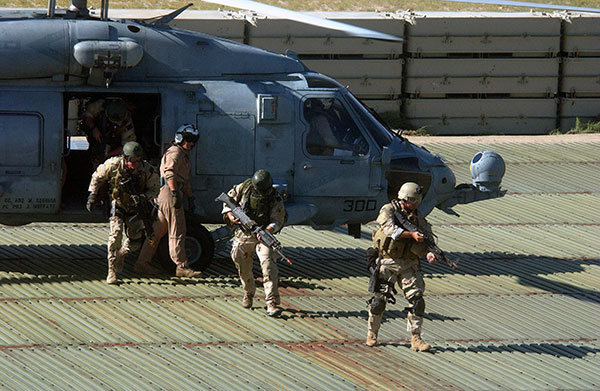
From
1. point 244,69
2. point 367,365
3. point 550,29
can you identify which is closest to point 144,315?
point 367,365

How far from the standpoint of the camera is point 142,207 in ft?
38.8

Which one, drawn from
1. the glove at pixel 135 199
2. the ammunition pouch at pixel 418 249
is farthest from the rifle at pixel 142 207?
the ammunition pouch at pixel 418 249

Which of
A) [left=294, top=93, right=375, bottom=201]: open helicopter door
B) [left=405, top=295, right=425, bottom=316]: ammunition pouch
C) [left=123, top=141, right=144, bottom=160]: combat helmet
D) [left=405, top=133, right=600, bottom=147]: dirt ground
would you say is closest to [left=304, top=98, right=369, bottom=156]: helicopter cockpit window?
[left=294, top=93, right=375, bottom=201]: open helicopter door

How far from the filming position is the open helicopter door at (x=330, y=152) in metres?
12.6

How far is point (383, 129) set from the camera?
42.5 ft

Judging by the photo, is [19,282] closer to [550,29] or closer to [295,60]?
[295,60]

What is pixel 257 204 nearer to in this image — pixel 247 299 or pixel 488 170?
pixel 247 299

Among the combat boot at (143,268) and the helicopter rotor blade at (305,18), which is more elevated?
the helicopter rotor blade at (305,18)

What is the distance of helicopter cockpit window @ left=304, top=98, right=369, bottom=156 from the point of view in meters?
12.6

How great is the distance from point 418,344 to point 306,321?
1389mm

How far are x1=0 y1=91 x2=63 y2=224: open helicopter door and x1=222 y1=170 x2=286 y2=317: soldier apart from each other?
236cm

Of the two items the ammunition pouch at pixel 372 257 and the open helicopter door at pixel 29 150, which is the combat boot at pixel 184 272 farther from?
the ammunition pouch at pixel 372 257

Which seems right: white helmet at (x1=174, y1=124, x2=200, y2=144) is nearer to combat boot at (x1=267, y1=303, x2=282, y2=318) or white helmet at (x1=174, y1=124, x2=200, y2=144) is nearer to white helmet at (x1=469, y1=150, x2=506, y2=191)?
combat boot at (x1=267, y1=303, x2=282, y2=318)

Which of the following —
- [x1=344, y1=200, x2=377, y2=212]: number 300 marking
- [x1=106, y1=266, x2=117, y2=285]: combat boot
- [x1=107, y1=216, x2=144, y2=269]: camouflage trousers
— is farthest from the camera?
[x1=344, y1=200, x2=377, y2=212]: number 300 marking
